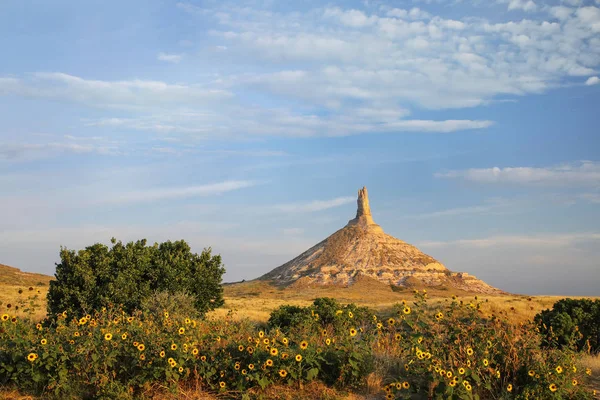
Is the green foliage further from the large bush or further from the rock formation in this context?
the rock formation

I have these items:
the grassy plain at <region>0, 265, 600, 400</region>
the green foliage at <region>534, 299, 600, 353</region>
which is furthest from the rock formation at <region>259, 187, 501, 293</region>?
the green foliage at <region>534, 299, 600, 353</region>

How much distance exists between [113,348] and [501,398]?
592cm

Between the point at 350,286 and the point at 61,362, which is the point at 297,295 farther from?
the point at 61,362

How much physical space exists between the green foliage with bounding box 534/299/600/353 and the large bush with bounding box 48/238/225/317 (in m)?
15.8

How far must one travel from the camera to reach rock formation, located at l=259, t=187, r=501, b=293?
113 m

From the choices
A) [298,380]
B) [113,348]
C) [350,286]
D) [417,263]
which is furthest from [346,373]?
[417,263]

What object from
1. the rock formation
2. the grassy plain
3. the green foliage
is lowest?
the grassy plain

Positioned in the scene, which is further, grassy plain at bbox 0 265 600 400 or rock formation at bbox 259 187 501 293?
rock formation at bbox 259 187 501 293

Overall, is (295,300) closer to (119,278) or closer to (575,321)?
(119,278)

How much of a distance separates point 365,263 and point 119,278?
326ft

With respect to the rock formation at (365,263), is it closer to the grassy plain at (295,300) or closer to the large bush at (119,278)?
the grassy plain at (295,300)

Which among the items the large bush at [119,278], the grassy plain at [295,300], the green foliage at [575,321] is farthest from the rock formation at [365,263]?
the green foliage at [575,321]

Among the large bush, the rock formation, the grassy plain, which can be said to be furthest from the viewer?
the rock formation

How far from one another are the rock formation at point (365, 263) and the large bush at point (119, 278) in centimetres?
8254
